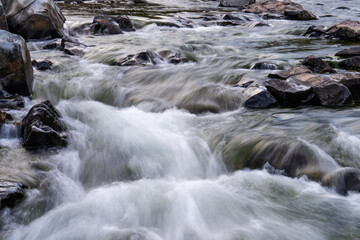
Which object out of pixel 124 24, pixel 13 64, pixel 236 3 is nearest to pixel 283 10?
pixel 236 3

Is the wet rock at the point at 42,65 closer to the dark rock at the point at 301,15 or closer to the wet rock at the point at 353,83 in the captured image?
the wet rock at the point at 353,83

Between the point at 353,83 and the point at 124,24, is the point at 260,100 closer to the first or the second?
the point at 353,83

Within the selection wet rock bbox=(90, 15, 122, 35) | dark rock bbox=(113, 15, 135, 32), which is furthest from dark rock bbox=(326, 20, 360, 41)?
wet rock bbox=(90, 15, 122, 35)

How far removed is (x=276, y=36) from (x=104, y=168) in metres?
9.64

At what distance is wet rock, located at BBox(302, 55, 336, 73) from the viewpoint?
7594 millimetres

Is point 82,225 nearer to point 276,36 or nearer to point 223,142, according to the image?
point 223,142

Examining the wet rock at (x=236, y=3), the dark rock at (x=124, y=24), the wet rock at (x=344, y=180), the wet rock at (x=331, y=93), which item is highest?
the wet rock at (x=331, y=93)

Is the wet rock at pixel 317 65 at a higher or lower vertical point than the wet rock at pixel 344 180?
higher

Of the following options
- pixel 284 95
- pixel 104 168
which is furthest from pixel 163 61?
pixel 104 168

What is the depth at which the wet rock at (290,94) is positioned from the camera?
20.4ft

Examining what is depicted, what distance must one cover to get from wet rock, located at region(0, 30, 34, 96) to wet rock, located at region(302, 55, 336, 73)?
561cm

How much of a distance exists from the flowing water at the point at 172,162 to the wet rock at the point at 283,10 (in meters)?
9.36

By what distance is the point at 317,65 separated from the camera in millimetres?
7715

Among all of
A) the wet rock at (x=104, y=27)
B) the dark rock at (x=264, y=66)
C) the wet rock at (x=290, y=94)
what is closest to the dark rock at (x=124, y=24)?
the wet rock at (x=104, y=27)
